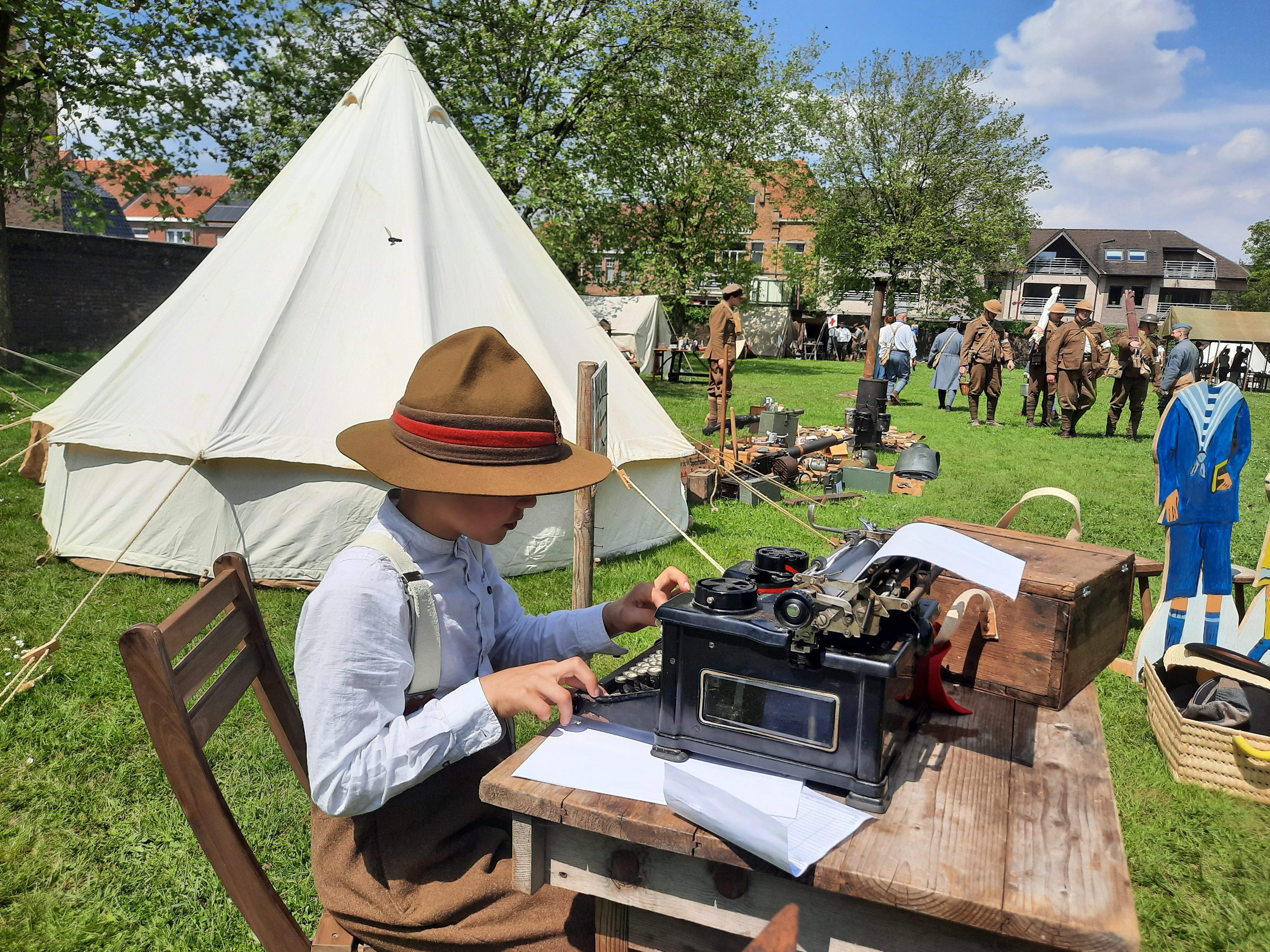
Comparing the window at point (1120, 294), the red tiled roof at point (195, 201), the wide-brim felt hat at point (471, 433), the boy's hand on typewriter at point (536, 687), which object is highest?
the red tiled roof at point (195, 201)

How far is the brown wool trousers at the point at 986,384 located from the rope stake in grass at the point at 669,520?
33.4 ft

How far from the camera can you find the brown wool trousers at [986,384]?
15.3m

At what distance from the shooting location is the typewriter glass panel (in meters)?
1.37

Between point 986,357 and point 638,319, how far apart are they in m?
10.2

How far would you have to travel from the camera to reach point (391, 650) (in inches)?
62.6

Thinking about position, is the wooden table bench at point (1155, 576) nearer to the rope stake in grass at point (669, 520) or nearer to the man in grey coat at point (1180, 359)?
the rope stake in grass at point (669, 520)

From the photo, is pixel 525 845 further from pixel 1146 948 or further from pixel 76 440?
pixel 76 440

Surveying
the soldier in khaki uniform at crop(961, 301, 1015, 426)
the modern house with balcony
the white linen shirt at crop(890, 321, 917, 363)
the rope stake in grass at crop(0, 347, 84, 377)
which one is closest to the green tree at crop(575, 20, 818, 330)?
the white linen shirt at crop(890, 321, 917, 363)

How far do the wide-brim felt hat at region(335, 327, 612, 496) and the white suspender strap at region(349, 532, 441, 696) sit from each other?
0.15 meters

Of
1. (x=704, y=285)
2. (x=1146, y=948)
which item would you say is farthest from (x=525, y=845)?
(x=704, y=285)

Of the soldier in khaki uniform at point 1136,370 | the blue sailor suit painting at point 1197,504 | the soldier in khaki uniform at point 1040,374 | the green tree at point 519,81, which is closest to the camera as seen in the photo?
the blue sailor suit painting at point 1197,504

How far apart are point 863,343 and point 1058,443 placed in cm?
2305

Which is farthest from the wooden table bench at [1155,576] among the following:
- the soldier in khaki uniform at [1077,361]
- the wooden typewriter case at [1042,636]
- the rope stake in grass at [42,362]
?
the soldier in khaki uniform at [1077,361]

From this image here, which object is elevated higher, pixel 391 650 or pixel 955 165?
pixel 955 165
